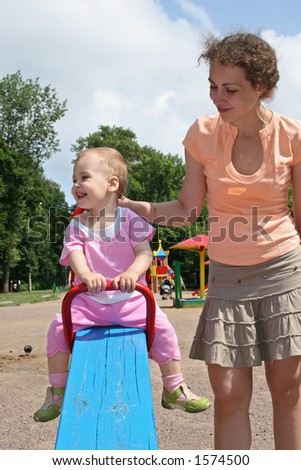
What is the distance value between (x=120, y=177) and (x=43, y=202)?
41252 mm

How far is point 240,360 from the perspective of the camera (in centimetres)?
252

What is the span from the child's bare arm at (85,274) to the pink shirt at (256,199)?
1.65 ft

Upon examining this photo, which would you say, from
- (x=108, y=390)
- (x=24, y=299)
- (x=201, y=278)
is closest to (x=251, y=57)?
(x=108, y=390)

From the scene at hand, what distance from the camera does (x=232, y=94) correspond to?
99.5 inches

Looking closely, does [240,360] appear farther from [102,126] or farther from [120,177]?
[102,126]

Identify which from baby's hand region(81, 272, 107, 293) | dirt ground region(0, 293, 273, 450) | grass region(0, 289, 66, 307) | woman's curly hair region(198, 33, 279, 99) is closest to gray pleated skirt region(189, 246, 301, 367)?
baby's hand region(81, 272, 107, 293)

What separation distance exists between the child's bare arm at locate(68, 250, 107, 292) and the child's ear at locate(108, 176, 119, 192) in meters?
0.36

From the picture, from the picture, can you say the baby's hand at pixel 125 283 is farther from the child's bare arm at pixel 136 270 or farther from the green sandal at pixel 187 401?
the green sandal at pixel 187 401

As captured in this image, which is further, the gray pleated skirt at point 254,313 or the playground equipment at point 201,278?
the playground equipment at point 201,278

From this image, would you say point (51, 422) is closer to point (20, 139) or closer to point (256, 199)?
point (256, 199)

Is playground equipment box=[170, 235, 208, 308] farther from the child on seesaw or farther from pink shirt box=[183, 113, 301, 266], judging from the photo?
pink shirt box=[183, 113, 301, 266]

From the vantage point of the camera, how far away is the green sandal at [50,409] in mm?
2766

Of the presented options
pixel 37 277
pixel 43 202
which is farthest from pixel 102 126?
pixel 37 277

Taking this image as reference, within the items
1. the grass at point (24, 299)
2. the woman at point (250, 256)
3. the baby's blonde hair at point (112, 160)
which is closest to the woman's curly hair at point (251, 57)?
the woman at point (250, 256)
